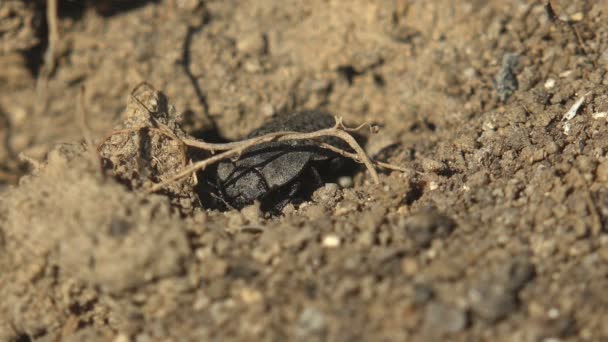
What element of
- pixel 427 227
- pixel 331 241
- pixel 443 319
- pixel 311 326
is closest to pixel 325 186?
pixel 331 241

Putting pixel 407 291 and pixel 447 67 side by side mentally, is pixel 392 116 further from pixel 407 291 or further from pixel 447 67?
pixel 407 291

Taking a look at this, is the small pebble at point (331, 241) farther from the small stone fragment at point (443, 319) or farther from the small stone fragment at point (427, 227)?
the small stone fragment at point (443, 319)

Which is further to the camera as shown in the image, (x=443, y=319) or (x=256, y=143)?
(x=256, y=143)

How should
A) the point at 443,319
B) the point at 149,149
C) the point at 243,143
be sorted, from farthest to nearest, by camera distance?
1. the point at 149,149
2. the point at 243,143
3. the point at 443,319

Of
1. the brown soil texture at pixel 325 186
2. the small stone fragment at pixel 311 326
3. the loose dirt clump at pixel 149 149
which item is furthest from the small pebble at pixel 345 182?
the small stone fragment at pixel 311 326

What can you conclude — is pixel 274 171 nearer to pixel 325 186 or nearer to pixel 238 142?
pixel 325 186

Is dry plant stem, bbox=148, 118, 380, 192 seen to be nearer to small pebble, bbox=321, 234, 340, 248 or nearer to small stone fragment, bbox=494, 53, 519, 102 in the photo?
small pebble, bbox=321, 234, 340, 248

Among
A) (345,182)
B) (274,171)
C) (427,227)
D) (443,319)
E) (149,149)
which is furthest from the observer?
(345,182)
